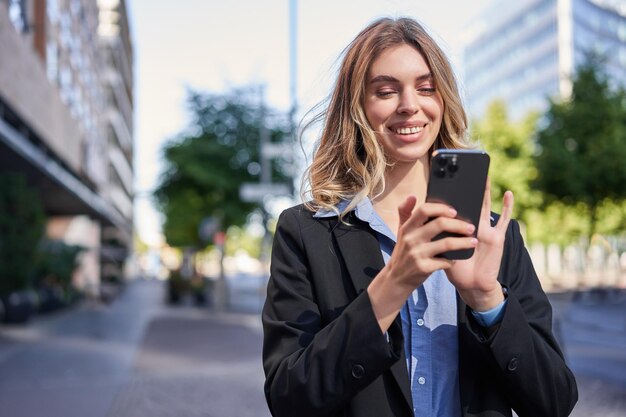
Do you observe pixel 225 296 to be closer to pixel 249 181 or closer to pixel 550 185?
pixel 249 181

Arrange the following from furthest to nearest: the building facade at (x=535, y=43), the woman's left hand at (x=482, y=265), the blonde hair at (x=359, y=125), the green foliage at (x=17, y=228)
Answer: the building facade at (x=535, y=43)
the green foliage at (x=17, y=228)
the blonde hair at (x=359, y=125)
the woman's left hand at (x=482, y=265)

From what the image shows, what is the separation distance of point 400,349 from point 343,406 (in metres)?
0.18

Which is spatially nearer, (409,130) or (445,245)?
(445,245)

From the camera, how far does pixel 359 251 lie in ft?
5.70

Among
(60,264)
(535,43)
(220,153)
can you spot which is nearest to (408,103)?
(220,153)

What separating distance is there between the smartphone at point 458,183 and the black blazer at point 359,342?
0.86ft

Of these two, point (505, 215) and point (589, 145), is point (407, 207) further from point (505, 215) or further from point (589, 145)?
point (589, 145)

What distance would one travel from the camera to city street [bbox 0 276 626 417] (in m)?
7.94

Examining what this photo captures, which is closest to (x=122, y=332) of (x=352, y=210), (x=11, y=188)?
(x=11, y=188)

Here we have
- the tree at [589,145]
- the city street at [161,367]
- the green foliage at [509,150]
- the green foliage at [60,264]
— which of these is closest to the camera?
the city street at [161,367]

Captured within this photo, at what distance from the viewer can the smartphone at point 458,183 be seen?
4.56 ft

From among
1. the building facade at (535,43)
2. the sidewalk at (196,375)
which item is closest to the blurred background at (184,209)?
the sidewalk at (196,375)

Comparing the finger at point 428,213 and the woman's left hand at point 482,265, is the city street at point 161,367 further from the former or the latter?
the finger at point 428,213

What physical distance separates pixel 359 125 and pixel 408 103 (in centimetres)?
14
